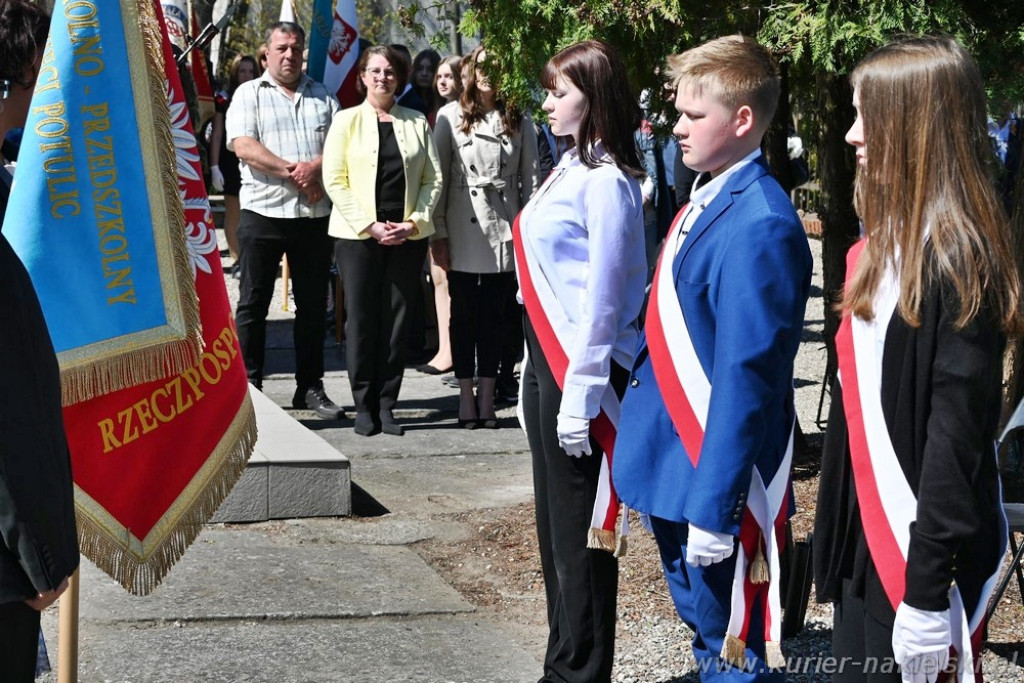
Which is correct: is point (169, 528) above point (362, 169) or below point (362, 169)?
below

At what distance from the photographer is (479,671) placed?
4.31 m

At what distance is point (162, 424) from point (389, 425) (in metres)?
3.98

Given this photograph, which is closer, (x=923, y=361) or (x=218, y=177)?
(x=923, y=361)

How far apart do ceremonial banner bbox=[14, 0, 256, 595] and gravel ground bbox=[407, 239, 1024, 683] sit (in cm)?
137

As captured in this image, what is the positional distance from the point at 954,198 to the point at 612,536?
59.0 inches

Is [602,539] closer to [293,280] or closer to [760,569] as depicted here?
[760,569]

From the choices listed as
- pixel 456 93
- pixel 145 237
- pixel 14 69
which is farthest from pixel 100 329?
pixel 456 93

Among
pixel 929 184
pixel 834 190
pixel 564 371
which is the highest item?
pixel 929 184

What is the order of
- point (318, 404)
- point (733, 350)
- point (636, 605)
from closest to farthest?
point (733, 350)
point (636, 605)
point (318, 404)

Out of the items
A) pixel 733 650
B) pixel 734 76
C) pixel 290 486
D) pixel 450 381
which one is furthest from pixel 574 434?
pixel 450 381

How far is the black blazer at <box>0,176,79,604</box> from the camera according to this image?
2.28 meters

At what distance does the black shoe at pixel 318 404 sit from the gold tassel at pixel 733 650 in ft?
16.8

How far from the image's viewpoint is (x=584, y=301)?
3693 mm

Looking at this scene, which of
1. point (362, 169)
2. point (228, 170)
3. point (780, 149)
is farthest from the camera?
point (228, 170)
